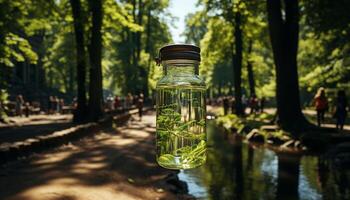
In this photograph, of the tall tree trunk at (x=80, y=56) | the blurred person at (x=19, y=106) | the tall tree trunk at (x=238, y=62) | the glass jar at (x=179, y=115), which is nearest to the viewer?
the glass jar at (x=179, y=115)

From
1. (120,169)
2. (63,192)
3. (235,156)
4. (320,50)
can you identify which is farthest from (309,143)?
(320,50)

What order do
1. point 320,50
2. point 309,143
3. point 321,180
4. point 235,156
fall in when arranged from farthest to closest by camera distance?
point 320,50 → point 309,143 → point 235,156 → point 321,180

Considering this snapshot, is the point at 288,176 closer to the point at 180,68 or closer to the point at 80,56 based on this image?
the point at 180,68

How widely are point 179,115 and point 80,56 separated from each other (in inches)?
758

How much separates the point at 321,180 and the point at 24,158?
24.6 ft

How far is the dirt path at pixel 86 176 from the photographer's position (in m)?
7.14

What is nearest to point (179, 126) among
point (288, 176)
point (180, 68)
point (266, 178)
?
point (180, 68)

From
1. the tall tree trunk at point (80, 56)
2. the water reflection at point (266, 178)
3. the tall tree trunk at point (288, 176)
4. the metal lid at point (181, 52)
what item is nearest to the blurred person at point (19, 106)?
the tall tree trunk at point (80, 56)

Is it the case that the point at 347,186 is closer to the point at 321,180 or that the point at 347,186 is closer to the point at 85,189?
the point at 321,180

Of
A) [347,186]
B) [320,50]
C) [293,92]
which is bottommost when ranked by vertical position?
[347,186]

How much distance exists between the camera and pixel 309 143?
16.0 metres

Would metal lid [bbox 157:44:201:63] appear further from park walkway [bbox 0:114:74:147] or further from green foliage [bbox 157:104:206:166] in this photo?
park walkway [bbox 0:114:74:147]

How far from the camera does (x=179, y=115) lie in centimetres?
287

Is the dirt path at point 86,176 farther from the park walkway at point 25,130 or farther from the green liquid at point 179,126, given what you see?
the green liquid at point 179,126
